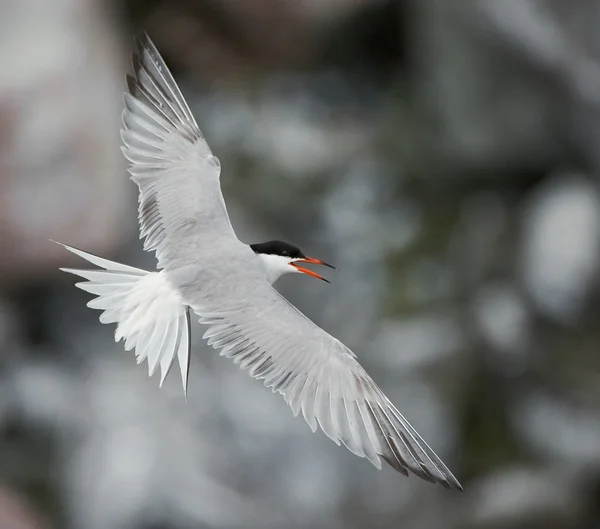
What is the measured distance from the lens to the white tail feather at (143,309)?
8.96 feet

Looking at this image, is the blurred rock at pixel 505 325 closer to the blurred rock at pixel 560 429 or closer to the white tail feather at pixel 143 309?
the blurred rock at pixel 560 429

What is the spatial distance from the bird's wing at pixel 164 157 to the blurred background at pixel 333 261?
2.63 metres

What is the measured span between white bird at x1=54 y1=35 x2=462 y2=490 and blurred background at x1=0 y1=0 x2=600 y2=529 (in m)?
2.57

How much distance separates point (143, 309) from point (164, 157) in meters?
0.47

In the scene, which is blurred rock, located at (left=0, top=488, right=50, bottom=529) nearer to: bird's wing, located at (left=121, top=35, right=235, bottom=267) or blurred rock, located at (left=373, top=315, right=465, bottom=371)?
blurred rock, located at (left=373, top=315, right=465, bottom=371)

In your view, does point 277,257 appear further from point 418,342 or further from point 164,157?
point 418,342

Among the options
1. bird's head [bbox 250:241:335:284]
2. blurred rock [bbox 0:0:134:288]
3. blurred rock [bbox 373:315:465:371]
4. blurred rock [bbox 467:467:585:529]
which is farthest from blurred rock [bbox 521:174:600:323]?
bird's head [bbox 250:241:335:284]

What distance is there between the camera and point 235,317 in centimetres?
278

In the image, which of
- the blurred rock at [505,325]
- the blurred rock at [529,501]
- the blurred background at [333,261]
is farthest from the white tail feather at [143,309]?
the blurred rock at [505,325]

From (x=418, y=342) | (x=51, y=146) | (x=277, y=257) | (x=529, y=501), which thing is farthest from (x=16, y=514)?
(x=277, y=257)

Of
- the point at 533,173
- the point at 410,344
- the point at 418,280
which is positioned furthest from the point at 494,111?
the point at 410,344

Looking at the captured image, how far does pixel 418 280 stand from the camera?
6.60 meters

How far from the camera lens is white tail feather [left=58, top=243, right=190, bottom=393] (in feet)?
8.96

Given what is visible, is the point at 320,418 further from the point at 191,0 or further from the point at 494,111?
the point at 191,0
